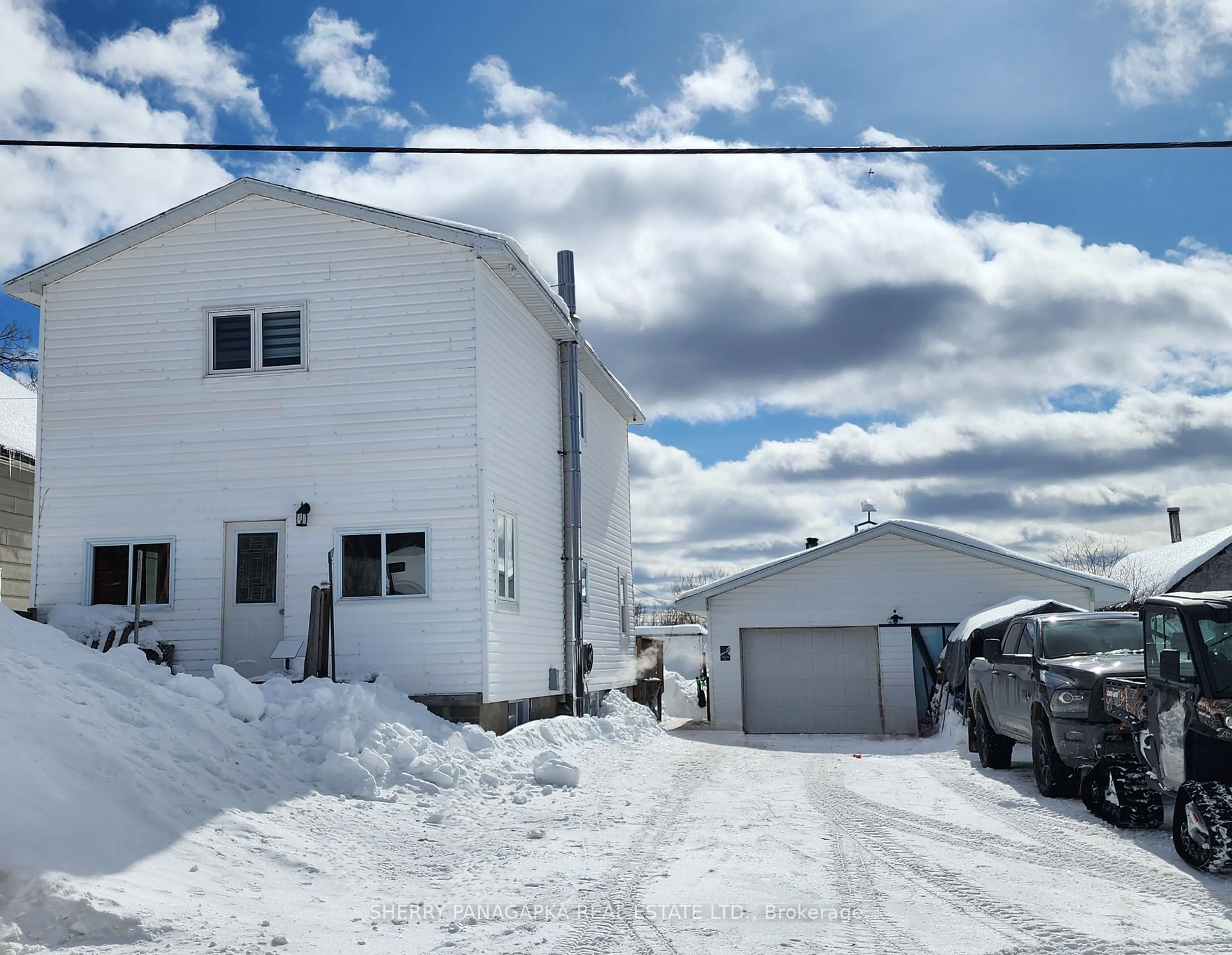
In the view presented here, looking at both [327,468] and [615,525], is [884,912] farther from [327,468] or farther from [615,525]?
[615,525]

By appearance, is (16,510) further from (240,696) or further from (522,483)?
(240,696)

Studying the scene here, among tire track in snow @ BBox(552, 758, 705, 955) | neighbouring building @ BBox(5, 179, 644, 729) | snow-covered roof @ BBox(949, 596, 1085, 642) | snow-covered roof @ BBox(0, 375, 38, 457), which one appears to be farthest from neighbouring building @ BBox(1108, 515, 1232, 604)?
snow-covered roof @ BBox(0, 375, 38, 457)

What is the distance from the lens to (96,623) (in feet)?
50.6

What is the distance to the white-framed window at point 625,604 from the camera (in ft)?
83.9

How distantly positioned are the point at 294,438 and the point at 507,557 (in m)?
3.40

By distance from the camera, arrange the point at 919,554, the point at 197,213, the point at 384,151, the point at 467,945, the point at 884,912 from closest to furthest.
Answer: the point at 467,945
the point at 884,912
the point at 384,151
the point at 197,213
the point at 919,554

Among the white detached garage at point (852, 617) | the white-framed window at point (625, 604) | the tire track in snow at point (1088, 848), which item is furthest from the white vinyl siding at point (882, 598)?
the tire track in snow at point (1088, 848)

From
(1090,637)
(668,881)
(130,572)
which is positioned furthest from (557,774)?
(130,572)

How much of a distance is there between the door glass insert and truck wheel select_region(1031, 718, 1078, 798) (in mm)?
9968

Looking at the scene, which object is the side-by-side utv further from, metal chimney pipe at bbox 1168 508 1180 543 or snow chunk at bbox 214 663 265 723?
metal chimney pipe at bbox 1168 508 1180 543

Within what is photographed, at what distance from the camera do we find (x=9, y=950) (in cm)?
585

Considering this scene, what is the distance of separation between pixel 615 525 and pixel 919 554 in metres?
6.62

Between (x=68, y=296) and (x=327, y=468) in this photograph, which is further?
(x=68, y=296)

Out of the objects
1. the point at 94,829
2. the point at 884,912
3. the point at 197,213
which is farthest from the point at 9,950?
the point at 197,213
